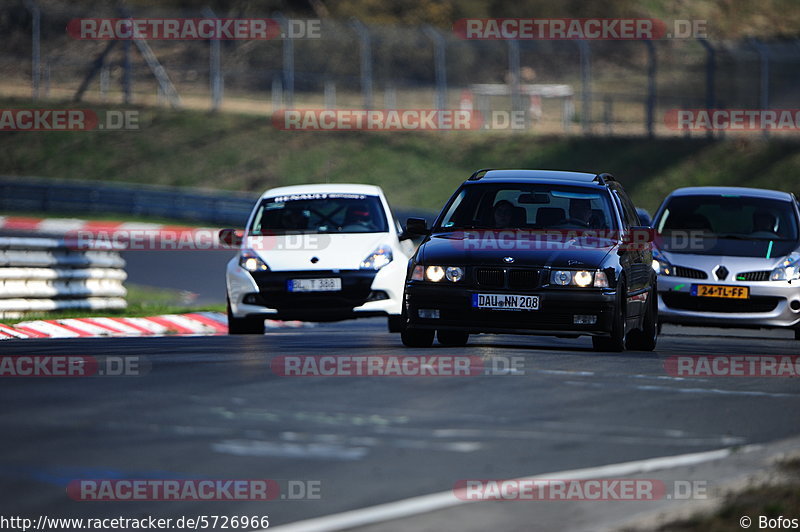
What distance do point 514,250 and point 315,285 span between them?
11.6 feet

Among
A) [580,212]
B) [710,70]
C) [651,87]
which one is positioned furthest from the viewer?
[651,87]

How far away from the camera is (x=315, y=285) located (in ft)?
49.9

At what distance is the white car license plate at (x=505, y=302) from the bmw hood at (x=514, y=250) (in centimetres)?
27

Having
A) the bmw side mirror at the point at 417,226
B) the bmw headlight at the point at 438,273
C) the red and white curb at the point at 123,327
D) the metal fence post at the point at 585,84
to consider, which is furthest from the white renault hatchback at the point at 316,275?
the metal fence post at the point at 585,84

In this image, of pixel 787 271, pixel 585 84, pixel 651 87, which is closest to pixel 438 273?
pixel 787 271

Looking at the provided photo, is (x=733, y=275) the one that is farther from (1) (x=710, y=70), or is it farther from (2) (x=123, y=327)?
(1) (x=710, y=70)

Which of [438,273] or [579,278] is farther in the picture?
[438,273]

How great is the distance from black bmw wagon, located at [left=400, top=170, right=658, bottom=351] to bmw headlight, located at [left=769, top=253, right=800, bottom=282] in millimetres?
2834

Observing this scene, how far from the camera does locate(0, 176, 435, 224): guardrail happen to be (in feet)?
126

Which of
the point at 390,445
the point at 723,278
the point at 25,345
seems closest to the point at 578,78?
the point at 723,278

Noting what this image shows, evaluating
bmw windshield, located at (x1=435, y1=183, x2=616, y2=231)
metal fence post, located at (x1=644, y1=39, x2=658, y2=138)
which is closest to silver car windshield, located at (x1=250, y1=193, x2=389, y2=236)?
bmw windshield, located at (x1=435, y1=183, x2=616, y2=231)

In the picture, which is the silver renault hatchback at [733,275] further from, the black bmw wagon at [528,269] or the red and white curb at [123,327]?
the red and white curb at [123,327]

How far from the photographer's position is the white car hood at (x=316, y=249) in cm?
1531

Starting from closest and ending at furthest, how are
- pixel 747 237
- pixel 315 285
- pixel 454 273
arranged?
pixel 454 273
pixel 315 285
pixel 747 237
